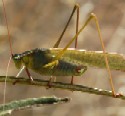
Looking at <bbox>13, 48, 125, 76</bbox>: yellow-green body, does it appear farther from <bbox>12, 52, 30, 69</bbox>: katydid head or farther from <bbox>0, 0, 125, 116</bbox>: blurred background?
→ <bbox>0, 0, 125, 116</bbox>: blurred background

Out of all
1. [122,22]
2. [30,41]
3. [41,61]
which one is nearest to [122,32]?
[122,22]

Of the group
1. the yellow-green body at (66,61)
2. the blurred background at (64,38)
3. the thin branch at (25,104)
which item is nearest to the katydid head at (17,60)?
the yellow-green body at (66,61)

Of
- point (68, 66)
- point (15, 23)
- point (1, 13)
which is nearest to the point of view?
point (68, 66)

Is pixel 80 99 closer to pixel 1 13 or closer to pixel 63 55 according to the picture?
pixel 1 13

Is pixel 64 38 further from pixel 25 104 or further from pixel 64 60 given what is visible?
pixel 25 104

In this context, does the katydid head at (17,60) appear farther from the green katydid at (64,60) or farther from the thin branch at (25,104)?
the thin branch at (25,104)

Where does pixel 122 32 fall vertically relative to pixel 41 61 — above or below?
below

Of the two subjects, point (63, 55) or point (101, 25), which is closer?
point (63, 55)
